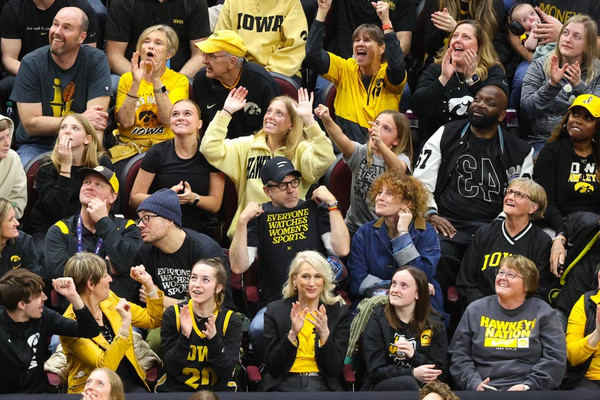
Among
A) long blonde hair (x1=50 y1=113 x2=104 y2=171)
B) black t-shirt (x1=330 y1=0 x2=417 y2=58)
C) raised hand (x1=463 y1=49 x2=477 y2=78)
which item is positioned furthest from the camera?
black t-shirt (x1=330 y1=0 x2=417 y2=58)

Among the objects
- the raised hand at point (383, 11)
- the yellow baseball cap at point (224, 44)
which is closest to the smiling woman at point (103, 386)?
the yellow baseball cap at point (224, 44)

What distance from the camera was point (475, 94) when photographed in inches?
333

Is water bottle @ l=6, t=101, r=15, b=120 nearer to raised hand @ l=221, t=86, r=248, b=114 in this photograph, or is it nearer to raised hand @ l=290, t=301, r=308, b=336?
raised hand @ l=221, t=86, r=248, b=114

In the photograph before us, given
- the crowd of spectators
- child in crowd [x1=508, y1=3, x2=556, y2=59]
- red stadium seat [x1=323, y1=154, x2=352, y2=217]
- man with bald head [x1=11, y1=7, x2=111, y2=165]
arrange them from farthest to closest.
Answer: child in crowd [x1=508, y1=3, x2=556, y2=59] < man with bald head [x1=11, y1=7, x2=111, y2=165] < red stadium seat [x1=323, y1=154, x2=352, y2=217] < the crowd of spectators

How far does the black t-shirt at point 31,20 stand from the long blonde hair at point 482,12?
2574mm

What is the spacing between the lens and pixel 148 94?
844cm

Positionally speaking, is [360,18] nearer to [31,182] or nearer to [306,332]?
[31,182]

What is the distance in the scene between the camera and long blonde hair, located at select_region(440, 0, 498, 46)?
9.07m

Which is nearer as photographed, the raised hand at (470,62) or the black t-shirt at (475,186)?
the black t-shirt at (475,186)

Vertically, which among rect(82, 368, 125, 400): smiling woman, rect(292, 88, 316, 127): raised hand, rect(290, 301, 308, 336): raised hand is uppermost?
rect(292, 88, 316, 127): raised hand

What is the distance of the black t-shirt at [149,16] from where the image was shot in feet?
29.5

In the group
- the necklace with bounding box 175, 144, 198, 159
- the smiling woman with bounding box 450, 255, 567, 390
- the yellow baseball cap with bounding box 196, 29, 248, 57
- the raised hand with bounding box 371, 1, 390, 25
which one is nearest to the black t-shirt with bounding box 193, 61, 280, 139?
the yellow baseball cap with bounding box 196, 29, 248, 57

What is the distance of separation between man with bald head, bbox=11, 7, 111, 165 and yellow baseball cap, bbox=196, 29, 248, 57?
72 cm

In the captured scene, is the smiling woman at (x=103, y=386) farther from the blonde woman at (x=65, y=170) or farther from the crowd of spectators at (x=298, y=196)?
the blonde woman at (x=65, y=170)
